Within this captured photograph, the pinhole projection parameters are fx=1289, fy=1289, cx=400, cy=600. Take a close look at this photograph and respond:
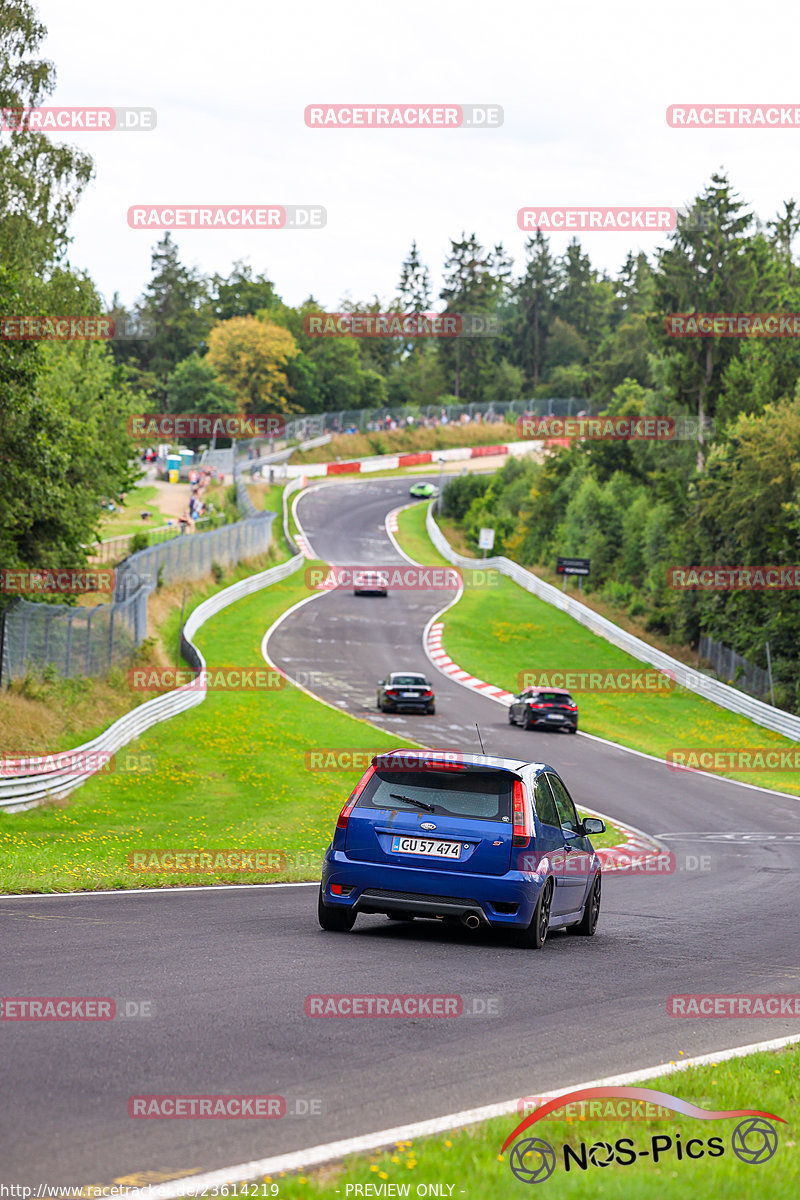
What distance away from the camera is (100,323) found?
40.8 metres

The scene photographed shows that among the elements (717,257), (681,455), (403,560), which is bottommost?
(403,560)

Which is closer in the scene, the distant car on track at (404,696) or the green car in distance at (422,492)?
the distant car on track at (404,696)

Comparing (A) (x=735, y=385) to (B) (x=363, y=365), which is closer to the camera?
(A) (x=735, y=385)

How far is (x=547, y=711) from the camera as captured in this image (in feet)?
127

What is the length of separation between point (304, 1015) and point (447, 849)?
10.2ft

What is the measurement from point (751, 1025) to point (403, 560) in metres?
70.3

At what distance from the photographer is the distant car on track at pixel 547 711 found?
127 ft

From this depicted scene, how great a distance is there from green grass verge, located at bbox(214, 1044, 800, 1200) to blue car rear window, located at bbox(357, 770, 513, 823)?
4.46 m

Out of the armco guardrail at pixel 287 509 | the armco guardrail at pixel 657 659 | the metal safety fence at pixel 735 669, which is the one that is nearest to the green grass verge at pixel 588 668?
the armco guardrail at pixel 657 659

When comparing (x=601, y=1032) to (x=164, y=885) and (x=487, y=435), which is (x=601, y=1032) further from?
(x=487, y=435)

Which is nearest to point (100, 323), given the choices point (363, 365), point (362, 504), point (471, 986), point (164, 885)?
point (164, 885)

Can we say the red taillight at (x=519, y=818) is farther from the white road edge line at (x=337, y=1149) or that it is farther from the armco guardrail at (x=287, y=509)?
the armco guardrail at (x=287, y=509)

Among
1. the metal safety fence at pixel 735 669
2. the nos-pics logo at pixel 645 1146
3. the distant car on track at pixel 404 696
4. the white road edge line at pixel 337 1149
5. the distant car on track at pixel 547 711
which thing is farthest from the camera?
the metal safety fence at pixel 735 669

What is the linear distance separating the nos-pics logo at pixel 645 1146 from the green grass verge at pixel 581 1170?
0.02 metres
